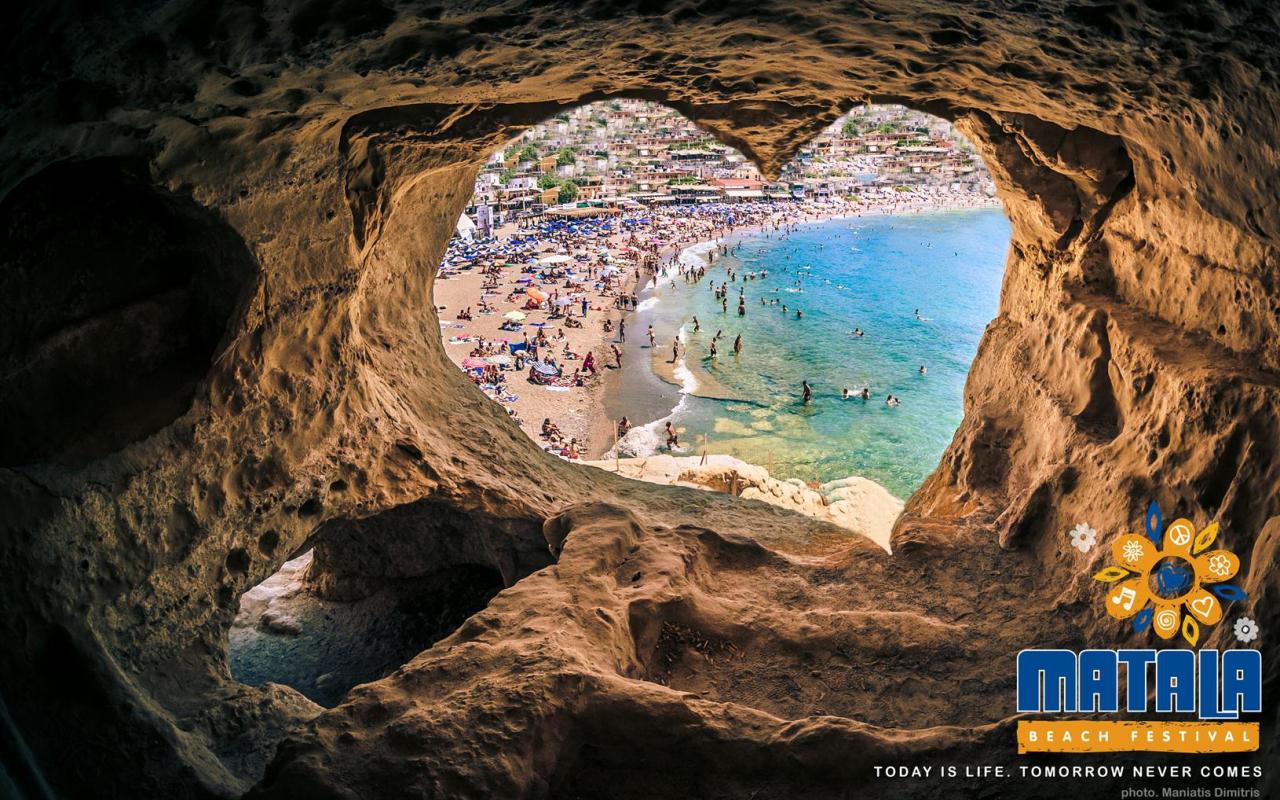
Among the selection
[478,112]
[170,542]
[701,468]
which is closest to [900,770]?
[170,542]

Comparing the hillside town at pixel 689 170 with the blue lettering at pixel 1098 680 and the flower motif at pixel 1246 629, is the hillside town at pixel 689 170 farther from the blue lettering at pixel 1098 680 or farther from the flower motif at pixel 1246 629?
the flower motif at pixel 1246 629

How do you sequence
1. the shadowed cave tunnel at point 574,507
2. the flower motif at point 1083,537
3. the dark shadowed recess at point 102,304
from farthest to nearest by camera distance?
the flower motif at point 1083,537 → the dark shadowed recess at point 102,304 → the shadowed cave tunnel at point 574,507

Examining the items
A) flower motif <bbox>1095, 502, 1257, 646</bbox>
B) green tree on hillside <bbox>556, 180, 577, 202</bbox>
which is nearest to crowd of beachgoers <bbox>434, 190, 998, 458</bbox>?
green tree on hillside <bbox>556, 180, 577, 202</bbox>

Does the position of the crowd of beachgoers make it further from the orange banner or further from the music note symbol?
the orange banner

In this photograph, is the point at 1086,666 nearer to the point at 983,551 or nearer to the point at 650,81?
the point at 983,551

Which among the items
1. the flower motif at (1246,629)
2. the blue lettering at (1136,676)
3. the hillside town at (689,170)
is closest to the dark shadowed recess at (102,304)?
the blue lettering at (1136,676)

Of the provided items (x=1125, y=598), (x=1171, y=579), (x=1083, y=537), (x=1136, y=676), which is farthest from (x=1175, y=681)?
(x=1083, y=537)
